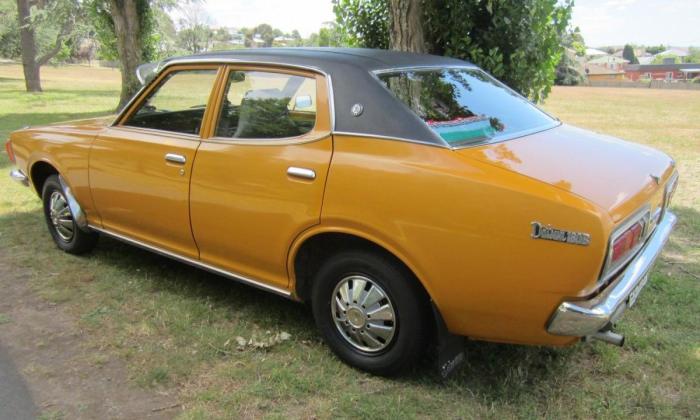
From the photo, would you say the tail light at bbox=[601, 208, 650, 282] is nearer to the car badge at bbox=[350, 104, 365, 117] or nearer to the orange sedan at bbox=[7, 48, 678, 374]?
the orange sedan at bbox=[7, 48, 678, 374]

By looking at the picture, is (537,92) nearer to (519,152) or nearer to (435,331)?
(519,152)

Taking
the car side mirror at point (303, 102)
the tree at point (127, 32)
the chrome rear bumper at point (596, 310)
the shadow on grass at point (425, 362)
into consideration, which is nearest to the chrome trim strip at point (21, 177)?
the shadow on grass at point (425, 362)

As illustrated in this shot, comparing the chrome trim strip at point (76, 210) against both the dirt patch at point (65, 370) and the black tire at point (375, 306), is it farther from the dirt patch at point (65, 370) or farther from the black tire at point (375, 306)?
the black tire at point (375, 306)

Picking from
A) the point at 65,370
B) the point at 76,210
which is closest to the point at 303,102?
the point at 65,370

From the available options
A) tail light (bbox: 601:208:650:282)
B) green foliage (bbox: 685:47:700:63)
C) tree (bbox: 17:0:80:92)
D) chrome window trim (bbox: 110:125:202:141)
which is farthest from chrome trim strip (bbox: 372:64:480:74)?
green foliage (bbox: 685:47:700:63)

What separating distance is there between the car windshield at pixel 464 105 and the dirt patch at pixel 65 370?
2.00 metres

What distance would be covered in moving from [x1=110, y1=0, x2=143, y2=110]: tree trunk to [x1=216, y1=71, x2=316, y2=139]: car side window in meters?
10.4

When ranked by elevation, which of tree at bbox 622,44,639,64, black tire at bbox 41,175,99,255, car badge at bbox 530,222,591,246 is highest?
tree at bbox 622,44,639,64

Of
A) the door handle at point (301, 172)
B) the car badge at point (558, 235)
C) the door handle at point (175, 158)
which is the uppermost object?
the door handle at point (301, 172)

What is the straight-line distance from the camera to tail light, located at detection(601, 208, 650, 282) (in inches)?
96.6

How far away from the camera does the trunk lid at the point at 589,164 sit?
2564 mm

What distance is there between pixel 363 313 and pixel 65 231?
3.16 metres

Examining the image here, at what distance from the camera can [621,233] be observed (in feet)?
8.29

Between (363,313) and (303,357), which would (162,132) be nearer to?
(303,357)
